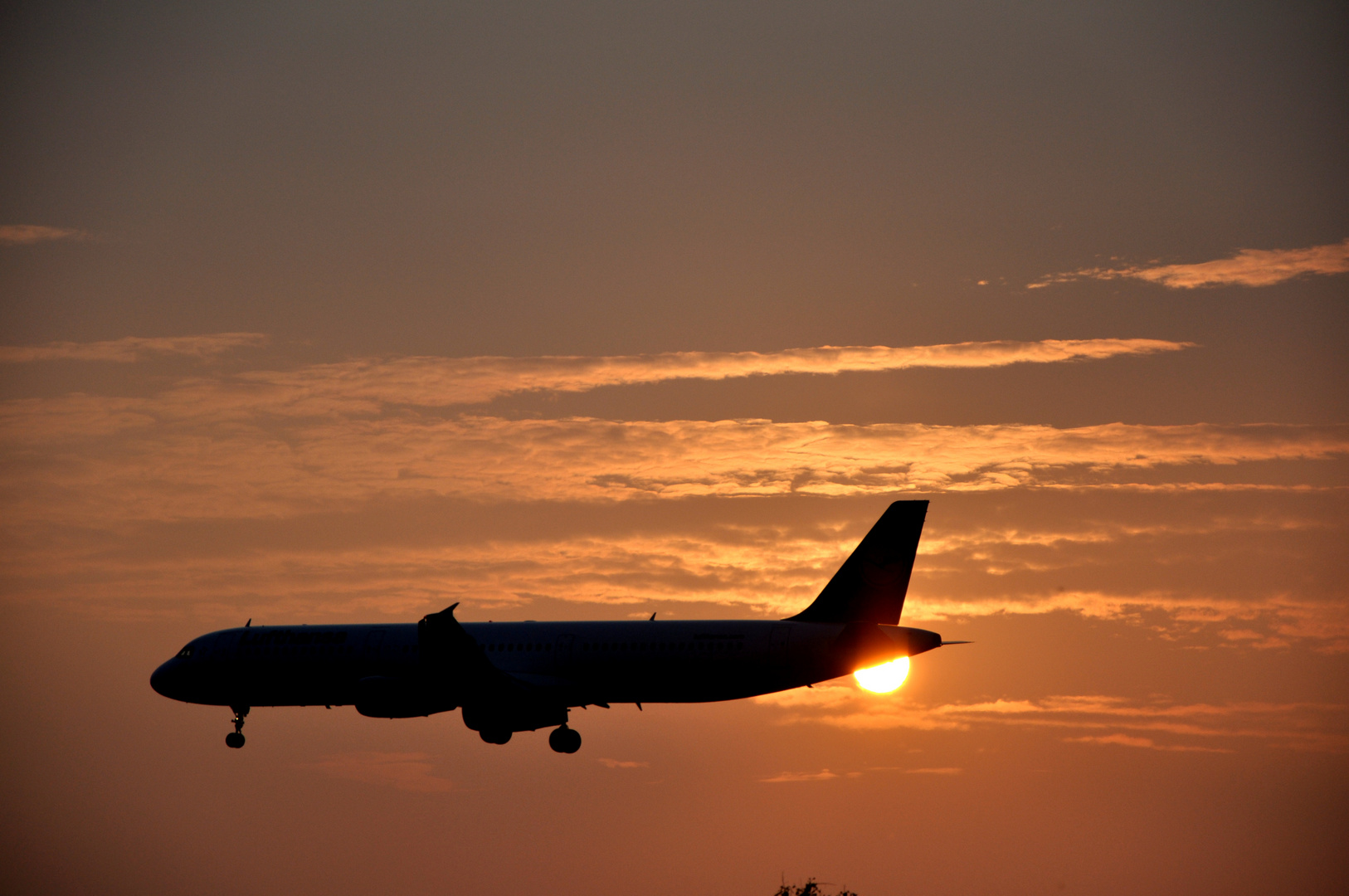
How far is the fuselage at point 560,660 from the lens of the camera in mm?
43469

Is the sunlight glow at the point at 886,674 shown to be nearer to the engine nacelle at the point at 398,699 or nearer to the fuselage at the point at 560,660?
the fuselage at the point at 560,660

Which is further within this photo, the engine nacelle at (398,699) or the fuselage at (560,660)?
the engine nacelle at (398,699)

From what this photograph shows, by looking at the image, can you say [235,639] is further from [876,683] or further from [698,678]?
[876,683]

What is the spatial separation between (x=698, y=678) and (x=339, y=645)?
14.3 m

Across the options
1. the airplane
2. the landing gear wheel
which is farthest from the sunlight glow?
the landing gear wheel

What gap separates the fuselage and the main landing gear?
32cm

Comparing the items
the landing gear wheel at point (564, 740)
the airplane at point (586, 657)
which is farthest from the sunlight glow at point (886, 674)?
the landing gear wheel at point (564, 740)

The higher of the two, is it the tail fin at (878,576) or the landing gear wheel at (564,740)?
the tail fin at (878,576)

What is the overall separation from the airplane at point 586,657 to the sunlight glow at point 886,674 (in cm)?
17

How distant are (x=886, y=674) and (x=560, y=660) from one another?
36.6ft

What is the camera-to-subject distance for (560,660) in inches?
1823

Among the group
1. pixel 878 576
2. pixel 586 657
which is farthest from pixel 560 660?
pixel 878 576

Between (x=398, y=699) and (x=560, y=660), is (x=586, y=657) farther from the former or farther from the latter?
(x=398, y=699)

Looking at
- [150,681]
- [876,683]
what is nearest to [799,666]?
[876,683]
